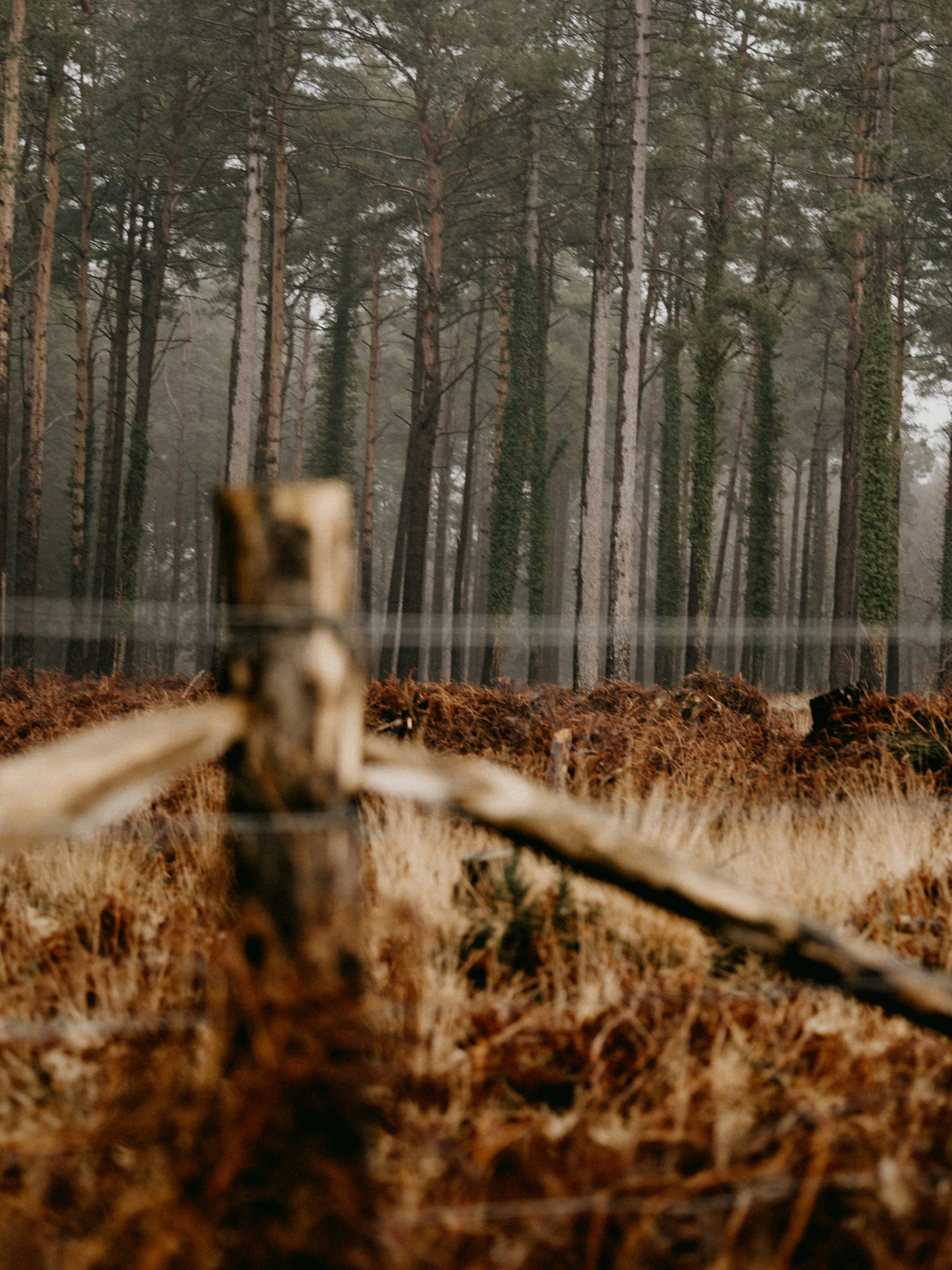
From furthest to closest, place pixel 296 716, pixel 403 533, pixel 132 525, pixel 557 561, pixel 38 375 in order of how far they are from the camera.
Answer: pixel 557 561, pixel 403 533, pixel 132 525, pixel 38 375, pixel 296 716

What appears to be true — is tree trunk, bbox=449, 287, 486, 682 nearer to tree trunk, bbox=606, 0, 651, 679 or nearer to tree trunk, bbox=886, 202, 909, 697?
tree trunk, bbox=606, 0, 651, 679

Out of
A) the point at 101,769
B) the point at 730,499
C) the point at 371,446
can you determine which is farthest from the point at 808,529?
the point at 101,769

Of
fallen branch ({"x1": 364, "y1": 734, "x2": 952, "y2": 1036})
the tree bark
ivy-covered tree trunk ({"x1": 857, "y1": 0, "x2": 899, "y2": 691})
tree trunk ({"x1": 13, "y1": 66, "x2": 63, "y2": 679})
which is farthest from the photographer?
the tree bark

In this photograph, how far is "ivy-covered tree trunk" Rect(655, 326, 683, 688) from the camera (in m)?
25.4

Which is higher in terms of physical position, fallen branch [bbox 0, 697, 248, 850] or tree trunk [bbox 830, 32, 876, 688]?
tree trunk [bbox 830, 32, 876, 688]

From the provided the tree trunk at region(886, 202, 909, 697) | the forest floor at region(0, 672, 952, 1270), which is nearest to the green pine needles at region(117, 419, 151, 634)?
the forest floor at region(0, 672, 952, 1270)

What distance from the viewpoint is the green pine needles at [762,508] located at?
79.2 feet

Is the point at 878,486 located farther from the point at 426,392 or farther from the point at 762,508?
the point at 426,392

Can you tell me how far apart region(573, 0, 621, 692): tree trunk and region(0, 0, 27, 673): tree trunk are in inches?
387

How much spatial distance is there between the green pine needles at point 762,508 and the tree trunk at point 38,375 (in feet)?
55.4

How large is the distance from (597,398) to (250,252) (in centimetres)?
671

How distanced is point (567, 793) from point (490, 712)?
1.75 meters

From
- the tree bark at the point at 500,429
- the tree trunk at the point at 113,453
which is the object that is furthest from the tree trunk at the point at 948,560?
the tree trunk at the point at 113,453

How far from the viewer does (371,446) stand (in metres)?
24.7
